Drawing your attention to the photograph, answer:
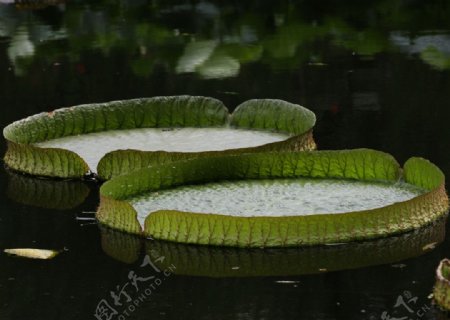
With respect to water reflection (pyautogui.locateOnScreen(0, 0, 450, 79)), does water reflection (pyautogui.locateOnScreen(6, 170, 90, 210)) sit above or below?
above

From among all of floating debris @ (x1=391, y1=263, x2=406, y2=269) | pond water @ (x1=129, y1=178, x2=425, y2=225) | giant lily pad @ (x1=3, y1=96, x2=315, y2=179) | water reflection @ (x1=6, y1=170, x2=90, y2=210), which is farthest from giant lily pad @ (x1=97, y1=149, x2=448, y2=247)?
water reflection @ (x1=6, y1=170, x2=90, y2=210)

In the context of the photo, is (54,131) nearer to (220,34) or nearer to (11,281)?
(11,281)

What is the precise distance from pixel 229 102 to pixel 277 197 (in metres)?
3.00

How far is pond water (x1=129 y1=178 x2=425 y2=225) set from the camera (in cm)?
780

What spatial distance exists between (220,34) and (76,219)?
6425 mm

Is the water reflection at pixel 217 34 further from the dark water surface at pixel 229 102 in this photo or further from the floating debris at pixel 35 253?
the floating debris at pixel 35 253

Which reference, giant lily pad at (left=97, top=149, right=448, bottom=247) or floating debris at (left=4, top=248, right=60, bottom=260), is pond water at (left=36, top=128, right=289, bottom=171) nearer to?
giant lily pad at (left=97, top=149, right=448, bottom=247)

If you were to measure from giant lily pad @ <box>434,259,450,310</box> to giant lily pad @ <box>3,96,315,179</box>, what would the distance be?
8.41 ft

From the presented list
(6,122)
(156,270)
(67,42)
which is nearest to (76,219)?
(156,270)

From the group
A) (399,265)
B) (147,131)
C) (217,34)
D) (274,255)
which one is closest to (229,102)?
(147,131)

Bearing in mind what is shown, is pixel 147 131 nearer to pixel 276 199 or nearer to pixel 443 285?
pixel 276 199

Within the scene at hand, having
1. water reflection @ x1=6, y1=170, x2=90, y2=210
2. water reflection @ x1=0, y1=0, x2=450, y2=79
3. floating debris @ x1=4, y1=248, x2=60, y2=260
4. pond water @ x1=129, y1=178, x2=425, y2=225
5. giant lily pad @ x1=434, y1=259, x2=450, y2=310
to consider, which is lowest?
water reflection @ x1=0, y1=0, x2=450, y2=79

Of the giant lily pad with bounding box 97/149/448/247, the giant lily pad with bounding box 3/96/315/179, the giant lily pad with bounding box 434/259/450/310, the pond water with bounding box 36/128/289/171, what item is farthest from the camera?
the pond water with bounding box 36/128/289/171

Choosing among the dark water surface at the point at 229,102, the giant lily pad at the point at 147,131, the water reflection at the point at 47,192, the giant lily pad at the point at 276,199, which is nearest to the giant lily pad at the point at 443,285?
the dark water surface at the point at 229,102
